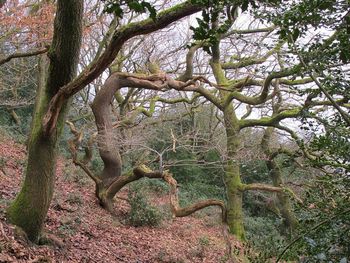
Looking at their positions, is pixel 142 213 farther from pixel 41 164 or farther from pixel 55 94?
pixel 55 94

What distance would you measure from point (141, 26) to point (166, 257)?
16.8 feet

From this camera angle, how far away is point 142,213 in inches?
376

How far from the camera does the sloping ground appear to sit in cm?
544

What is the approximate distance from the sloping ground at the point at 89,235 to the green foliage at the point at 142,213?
0.64ft

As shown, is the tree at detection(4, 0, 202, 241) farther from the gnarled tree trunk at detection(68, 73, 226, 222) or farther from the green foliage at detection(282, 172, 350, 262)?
the gnarled tree trunk at detection(68, 73, 226, 222)

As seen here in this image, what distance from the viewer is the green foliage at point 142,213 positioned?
9.48m

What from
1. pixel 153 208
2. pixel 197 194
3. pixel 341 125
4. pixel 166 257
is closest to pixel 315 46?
pixel 341 125

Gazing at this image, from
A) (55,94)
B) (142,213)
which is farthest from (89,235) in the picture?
(55,94)

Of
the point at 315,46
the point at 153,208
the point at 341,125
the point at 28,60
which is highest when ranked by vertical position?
the point at 28,60

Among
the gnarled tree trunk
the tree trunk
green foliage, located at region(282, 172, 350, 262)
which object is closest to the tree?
the tree trunk

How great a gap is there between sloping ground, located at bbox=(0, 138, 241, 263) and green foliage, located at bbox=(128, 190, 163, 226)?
19cm

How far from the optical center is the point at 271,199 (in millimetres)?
14734

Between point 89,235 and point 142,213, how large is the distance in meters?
2.32

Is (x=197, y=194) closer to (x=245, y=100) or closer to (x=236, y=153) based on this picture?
(x=236, y=153)
